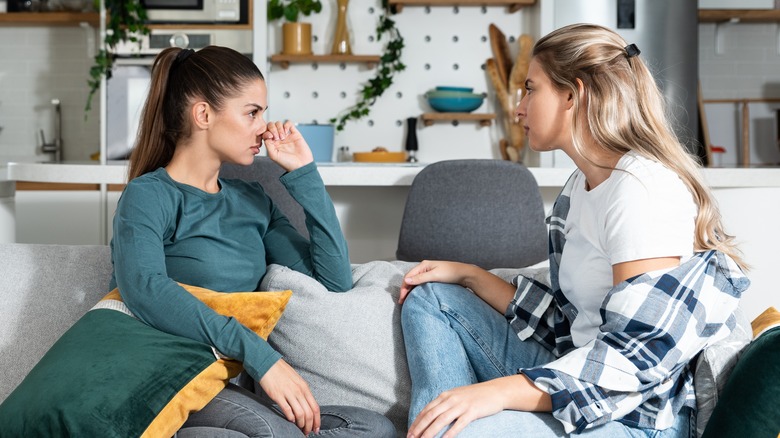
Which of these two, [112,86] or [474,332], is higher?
[112,86]

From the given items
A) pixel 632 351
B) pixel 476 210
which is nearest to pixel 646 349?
pixel 632 351

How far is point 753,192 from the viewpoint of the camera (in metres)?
2.60

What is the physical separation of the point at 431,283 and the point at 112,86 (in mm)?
3121

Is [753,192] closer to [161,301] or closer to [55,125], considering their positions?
[161,301]

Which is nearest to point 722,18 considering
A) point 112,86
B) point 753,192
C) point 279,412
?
point 753,192

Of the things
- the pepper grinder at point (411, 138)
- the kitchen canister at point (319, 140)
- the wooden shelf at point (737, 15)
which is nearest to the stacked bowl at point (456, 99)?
the pepper grinder at point (411, 138)

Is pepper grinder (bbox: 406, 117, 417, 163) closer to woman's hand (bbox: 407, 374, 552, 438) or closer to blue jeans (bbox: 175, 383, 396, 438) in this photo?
blue jeans (bbox: 175, 383, 396, 438)

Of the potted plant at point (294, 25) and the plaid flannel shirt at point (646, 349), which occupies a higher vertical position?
the potted plant at point (294, 25)

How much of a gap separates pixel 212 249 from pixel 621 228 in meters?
0.76

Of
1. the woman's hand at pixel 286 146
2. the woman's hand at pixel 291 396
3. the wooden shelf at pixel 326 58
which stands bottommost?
the woman's hand at pixel 291 396

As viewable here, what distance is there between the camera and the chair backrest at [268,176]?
2113mm

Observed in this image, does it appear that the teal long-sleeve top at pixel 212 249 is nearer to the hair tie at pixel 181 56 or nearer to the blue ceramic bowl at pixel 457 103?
the hair tie at pixel 181 56

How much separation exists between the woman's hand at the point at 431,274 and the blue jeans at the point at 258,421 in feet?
0.91

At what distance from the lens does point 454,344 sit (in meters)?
1.55
